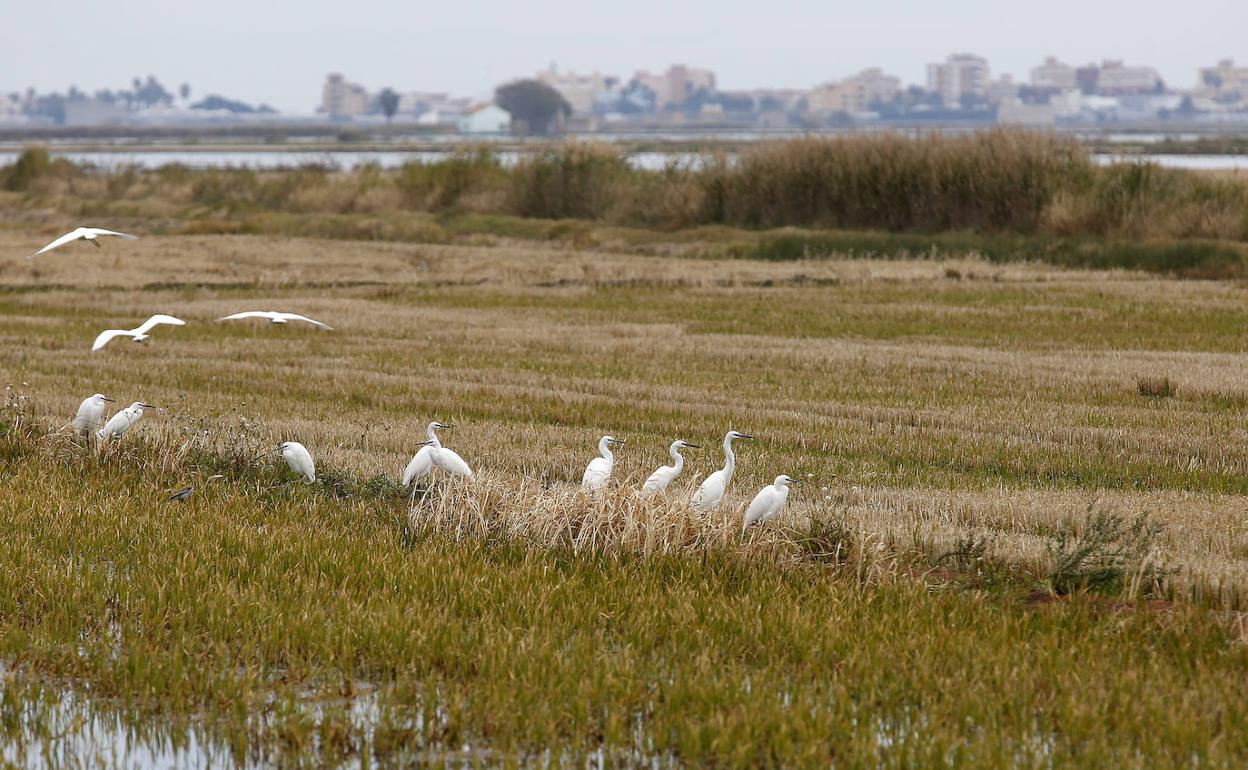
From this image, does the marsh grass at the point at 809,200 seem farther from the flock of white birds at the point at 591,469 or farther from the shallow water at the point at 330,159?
the flock of white birds at the point at 591,469

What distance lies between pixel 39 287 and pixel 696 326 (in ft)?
45.2

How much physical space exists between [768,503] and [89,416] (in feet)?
19.0

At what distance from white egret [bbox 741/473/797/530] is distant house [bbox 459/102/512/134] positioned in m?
175

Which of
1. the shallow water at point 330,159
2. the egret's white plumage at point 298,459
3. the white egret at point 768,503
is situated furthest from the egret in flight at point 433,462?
the shallow water at point 330,159

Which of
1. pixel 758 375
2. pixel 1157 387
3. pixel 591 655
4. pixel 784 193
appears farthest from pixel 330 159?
pixel 591 655

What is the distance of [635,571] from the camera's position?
27.4ft

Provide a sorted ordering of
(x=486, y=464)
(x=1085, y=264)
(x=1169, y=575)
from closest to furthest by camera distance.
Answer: (x=1169, y=575) < (x=486, y=464) < (x=1085, y=264)

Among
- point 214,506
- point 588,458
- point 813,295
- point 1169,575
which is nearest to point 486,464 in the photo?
point 588,458

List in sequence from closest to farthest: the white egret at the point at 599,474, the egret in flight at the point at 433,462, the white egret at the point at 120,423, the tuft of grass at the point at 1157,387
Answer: the white egret at the point at 599,474 → the egret in flight at the point at 433,462 → the white egret at the point at 120,423 → the tuft of grass at the point at 1157,387

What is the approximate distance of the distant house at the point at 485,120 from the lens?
182 metres

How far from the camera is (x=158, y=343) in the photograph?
20828 mm

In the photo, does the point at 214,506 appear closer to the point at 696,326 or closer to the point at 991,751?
the point at 991,751

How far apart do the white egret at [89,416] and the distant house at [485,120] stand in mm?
171205

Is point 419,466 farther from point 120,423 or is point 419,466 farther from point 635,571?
point 120,423
